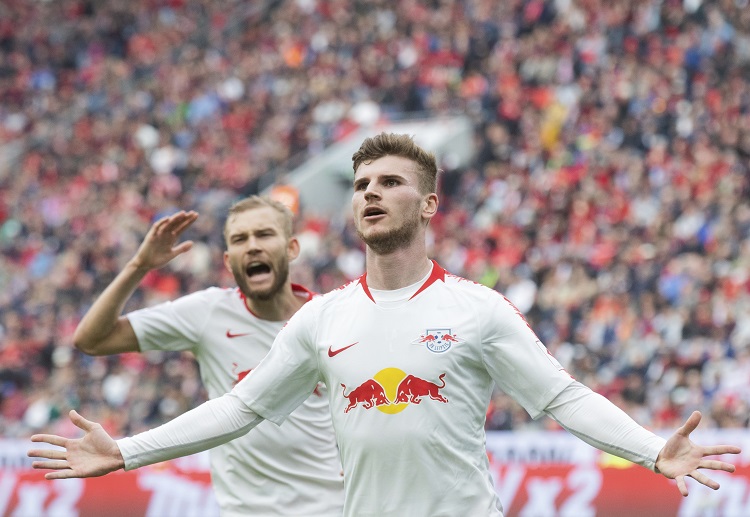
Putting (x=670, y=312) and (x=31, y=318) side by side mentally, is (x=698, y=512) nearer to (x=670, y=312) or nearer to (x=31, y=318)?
(x=670, y=312)

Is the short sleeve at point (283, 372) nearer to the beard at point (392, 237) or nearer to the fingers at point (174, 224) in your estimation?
the beard at point (392, 237)

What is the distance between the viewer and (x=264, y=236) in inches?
267

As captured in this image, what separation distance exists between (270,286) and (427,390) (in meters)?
2.07

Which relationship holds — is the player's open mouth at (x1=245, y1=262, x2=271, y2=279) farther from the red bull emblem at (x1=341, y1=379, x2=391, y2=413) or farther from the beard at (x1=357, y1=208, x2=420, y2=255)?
the red bull emblem at (x1=341, y1=379, x2=391, y2=413)

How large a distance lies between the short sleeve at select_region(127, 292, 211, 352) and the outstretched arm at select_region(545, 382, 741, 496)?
266 centimetres

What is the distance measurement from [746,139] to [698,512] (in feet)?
26.2

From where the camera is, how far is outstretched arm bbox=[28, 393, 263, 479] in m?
4.77

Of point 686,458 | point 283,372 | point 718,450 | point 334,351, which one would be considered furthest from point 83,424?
point 718,450

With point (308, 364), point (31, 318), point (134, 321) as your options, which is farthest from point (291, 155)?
point (308, 364)

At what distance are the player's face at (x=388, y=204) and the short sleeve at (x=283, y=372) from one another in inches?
18.1

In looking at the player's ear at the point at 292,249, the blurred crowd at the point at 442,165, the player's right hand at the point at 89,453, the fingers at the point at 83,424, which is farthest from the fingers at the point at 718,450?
the blurred crowd at the point at 442,165

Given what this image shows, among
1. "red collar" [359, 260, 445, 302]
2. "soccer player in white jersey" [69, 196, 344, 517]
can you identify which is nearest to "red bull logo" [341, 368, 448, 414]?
"red collar" [359, 260, 445, 302]

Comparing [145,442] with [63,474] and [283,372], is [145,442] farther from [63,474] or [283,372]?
[283,372]

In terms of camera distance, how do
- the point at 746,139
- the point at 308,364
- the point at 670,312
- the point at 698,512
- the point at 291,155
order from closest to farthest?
1. the point at 308,364
2. the point at 698,512
3. the point at 670,312
4. the point at 746,139
5. the point at 291,155
